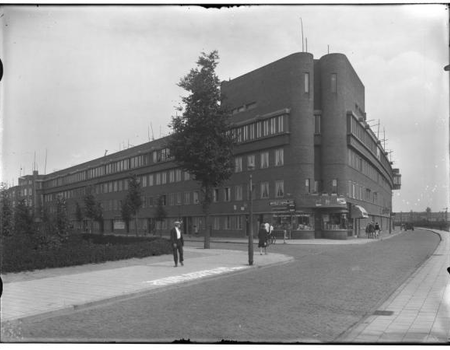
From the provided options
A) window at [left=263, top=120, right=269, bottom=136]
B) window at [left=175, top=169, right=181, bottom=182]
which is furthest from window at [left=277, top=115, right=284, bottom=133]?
window at [left=175, top=169, right=181, bottom=182]

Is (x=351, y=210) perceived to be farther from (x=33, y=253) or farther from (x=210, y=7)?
(x=210, y=7)

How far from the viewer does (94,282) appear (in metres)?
13.2

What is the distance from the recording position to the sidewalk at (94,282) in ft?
31.4

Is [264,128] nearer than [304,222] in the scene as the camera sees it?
No

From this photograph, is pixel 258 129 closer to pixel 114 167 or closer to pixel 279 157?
pixel 279 157

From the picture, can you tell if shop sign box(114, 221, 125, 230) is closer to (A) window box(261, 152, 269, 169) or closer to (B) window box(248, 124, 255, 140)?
(B) window box(248, 124, 255, 140)

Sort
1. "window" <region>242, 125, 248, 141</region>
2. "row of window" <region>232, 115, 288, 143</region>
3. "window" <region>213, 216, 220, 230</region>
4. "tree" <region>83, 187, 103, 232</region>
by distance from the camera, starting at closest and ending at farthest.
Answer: "row of window" <region>232, 115, 288, 143</region> < "tree" <region>83, 187, 103, 232</region> < "window" <region>242, 125, 248, 141</region> < "window" <region>213, 216, 220, 230</region>

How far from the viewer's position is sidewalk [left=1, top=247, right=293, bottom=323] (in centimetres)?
957

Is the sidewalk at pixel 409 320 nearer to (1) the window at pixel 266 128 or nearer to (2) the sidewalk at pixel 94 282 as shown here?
(2) the sidewalk at pixel 94 282

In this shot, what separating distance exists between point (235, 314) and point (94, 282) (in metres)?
6.14

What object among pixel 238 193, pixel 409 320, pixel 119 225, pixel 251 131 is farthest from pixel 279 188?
pixel 409 320

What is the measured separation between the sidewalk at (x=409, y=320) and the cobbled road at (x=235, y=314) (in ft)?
0.92

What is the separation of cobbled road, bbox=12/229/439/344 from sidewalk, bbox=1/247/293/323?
54cm

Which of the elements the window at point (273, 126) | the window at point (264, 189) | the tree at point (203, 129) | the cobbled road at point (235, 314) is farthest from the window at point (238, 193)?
the cobbled road at point (235, 314)
